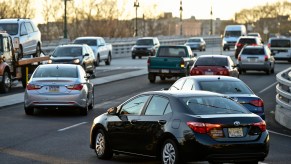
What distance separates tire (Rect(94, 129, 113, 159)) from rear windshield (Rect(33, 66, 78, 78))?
9131 millimetres

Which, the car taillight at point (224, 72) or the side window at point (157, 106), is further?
the car taillight at point (224, 72)

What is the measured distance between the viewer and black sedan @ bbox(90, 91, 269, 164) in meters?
11.9

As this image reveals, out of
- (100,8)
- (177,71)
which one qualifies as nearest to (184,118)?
(177,71)

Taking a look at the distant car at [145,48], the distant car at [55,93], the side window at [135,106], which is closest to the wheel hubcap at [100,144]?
the side window at [135,106]

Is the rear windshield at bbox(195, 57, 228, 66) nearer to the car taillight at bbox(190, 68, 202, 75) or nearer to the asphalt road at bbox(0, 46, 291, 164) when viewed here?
the car taillight at bbox(190, 68, 202, 75)

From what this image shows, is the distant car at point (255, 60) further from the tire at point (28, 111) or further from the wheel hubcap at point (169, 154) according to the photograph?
the wheel hubcap at point (169, 154)

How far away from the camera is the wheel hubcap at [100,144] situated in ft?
46.9

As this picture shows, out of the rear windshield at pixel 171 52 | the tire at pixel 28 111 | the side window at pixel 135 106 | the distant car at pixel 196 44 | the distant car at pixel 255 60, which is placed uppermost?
the side window at pixel 135 106

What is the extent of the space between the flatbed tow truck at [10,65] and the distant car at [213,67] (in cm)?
695

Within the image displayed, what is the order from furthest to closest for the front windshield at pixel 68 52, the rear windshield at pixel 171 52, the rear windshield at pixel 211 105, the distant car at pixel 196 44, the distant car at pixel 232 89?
the distant car at pixel 196 44, the front windshield at pixel 68 52, the rear windshield at pixel 171 52, the distant car at pixel 232 89, the rear windshield at pixel 211 105

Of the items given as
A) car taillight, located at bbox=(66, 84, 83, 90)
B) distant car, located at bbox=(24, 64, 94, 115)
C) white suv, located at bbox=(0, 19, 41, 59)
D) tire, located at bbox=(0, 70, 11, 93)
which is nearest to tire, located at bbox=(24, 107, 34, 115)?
distant car, located at bbox=(24, 64, 94, 115)

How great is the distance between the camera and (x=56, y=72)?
23672mm

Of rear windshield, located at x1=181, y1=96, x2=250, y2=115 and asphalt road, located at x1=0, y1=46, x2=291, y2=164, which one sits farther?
asphalt road, located at x1=0, y1=46, x2=291, y2=164

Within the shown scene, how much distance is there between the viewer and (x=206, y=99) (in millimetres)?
12734
